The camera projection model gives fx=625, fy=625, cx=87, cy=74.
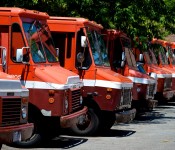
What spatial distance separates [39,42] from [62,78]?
1021mm

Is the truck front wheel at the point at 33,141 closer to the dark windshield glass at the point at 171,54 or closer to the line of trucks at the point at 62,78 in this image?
the line of trucks at the point at 62,78

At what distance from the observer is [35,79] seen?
1220 cm

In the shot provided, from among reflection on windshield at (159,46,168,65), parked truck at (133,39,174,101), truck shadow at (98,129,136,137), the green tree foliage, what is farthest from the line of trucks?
reflection on windshield at (159,46,168,65)

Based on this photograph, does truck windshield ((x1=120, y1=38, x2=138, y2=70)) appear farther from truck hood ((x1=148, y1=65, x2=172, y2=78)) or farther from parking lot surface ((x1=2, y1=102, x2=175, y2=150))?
truck hood ((x1=148, y1=65, x2=172, y2=78))

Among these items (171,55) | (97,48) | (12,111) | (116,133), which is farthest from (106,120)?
(171,55)

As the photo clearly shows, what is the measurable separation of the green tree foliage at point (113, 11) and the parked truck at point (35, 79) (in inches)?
207

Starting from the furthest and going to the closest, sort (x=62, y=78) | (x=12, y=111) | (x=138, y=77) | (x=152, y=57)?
(x=152, y=57), (x=138, y=77), (x=62, y=78), (x=12, y=111)

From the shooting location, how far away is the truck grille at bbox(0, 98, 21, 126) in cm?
912

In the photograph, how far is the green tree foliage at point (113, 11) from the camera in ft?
59.9

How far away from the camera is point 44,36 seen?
13250 mm

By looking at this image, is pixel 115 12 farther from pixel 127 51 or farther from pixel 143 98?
pixel 143 98

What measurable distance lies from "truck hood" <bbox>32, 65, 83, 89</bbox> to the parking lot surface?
1.36 m

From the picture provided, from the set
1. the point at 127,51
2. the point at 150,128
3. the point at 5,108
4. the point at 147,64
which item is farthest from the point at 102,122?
the point at 147,64

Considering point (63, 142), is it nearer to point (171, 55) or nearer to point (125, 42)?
point (125, 42)
